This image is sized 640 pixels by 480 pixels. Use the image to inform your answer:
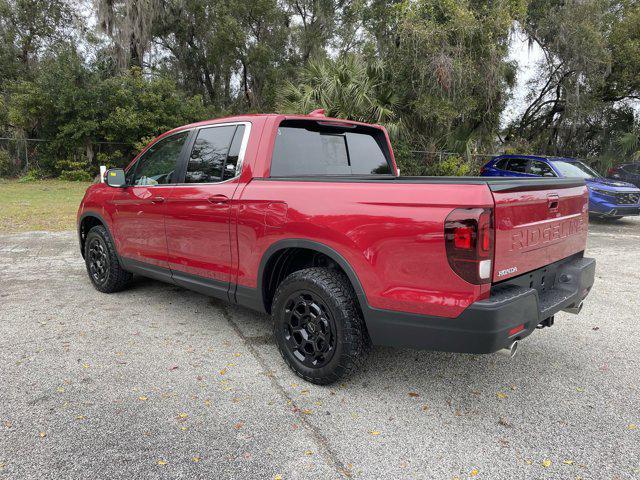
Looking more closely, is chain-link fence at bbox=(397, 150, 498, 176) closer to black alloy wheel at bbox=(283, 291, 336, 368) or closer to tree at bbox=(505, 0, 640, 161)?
tree at bbox=(505, 0, 640, 161)

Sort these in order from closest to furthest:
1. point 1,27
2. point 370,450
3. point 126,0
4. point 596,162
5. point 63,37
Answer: point 370,450, point 596,162, point 126,0, point 1,27, point 63,37

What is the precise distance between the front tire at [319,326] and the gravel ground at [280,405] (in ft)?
0.59

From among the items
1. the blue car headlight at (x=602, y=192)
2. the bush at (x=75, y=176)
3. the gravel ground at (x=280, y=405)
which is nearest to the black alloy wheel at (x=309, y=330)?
the gravel ground at (x=280, y=405)

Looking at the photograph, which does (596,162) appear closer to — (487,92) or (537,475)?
(487,92)

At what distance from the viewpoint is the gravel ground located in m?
2.31

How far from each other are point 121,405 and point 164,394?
0.85 ft

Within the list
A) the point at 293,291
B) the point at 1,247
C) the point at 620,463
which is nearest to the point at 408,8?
the point at 1,247

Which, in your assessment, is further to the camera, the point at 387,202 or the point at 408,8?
the point at 408,8

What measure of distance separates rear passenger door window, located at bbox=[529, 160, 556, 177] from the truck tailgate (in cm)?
857

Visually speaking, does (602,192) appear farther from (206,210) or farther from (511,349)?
(206,210)

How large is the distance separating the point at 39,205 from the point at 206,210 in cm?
1071

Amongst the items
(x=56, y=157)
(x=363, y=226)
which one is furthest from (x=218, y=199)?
(x=56, y=157)

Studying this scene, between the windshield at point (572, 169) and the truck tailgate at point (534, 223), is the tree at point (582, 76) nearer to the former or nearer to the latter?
the windshield at point (572, 169)

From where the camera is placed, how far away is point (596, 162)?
60.1 feet
